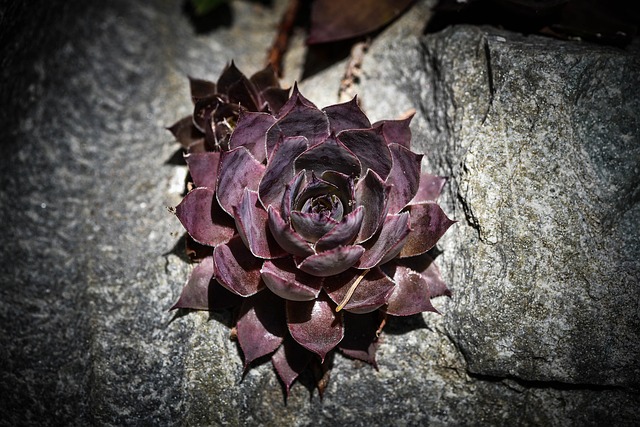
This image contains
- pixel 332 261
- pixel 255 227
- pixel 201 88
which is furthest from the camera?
pixel 201 88

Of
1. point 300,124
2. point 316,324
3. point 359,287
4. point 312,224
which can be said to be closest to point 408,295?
point 359,287

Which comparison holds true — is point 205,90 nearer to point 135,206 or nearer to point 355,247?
point 135,206

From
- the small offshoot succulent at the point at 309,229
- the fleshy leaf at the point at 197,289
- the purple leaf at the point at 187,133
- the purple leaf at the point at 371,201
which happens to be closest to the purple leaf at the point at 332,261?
the small offshoot succulent at the point at 309,229

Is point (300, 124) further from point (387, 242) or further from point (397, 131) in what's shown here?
point (387, 242)

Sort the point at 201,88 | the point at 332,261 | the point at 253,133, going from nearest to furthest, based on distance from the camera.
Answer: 1. the point at 332,261
2. the point at 253,133
3. the point at 201,88

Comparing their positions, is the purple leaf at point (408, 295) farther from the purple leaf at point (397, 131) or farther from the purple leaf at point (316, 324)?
the purple leaf at point (397, 131)

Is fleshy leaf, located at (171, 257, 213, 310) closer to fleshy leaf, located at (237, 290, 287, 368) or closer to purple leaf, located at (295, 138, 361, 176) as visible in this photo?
fleshy leaf, located at (237, 290, 287, 368)
